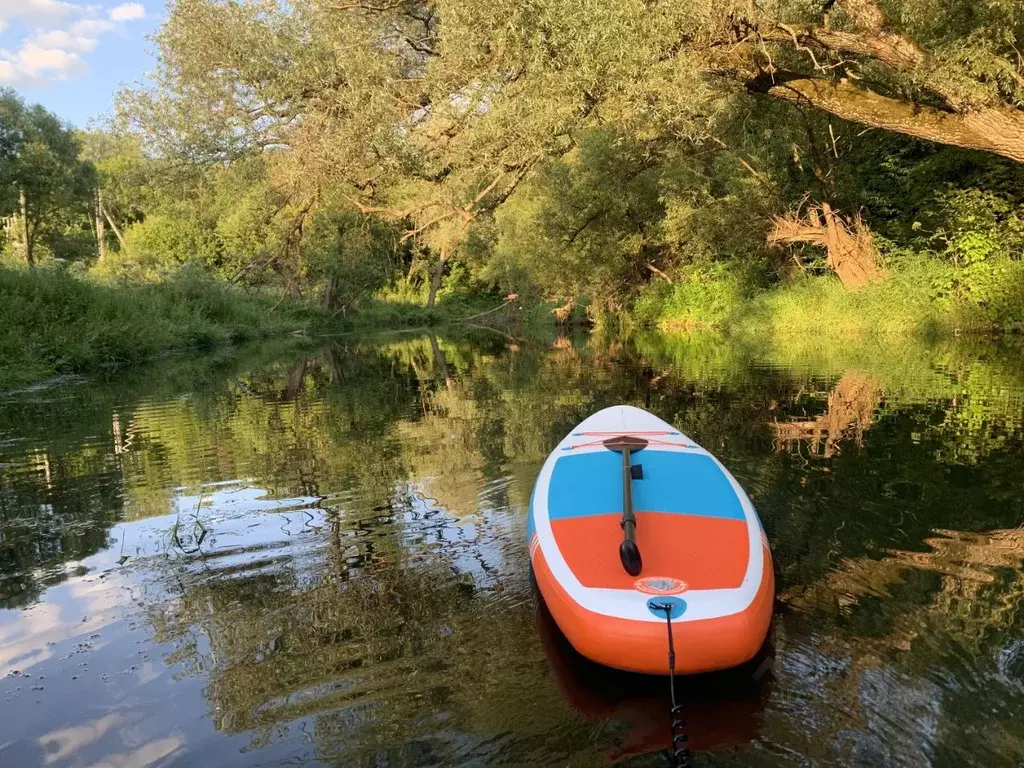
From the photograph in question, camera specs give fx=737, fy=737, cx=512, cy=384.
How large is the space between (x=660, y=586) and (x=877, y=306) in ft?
56.8

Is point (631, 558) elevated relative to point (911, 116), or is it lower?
lower

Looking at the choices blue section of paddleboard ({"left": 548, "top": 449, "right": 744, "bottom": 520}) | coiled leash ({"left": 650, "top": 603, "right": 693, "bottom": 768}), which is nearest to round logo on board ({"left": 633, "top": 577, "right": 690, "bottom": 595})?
coiled leash ({"left": 650, "top": 603, "right": 693, "bottom": 768})

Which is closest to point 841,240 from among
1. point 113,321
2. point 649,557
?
point 649,557

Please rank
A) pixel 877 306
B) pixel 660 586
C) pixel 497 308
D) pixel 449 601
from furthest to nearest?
pixel 497 308
pixel 877 306
pixel 449 601
pixel 660 586

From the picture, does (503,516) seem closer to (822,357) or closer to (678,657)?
(678,657)

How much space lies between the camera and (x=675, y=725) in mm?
2678

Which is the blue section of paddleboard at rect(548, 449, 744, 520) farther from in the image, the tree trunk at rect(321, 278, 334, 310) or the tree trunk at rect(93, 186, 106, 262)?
the tree trunk at rect(93, 186, 106, 262)

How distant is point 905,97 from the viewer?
1223cm

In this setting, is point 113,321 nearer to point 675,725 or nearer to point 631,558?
point 631,558

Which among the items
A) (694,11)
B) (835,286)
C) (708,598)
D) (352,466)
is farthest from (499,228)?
(708,598)

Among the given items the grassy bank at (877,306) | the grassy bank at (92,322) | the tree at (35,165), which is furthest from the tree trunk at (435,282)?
the grassy bank at (877,306)

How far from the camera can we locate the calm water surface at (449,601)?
2.92 meters

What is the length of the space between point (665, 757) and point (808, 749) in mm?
525

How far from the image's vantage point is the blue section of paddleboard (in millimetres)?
4020
